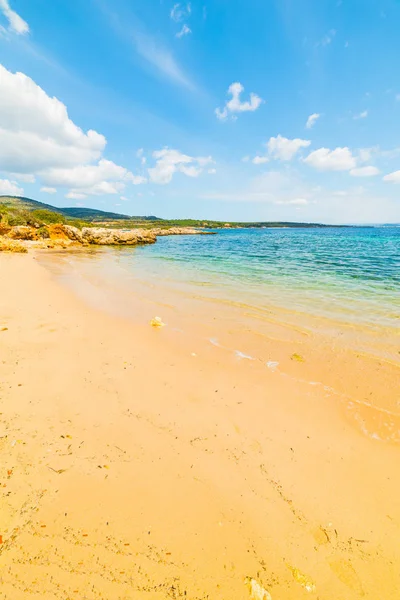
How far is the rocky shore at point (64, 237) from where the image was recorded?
3355cm

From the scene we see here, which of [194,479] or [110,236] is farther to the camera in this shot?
[110,236]

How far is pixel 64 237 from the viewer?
42156 mm

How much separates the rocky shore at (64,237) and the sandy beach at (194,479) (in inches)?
1084

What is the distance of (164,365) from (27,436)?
2.79 meters

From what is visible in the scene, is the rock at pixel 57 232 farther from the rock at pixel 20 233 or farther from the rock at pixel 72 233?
the rock at pixel 20 233

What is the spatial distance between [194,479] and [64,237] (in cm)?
4589

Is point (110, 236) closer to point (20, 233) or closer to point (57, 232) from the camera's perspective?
A: point (57, 232)

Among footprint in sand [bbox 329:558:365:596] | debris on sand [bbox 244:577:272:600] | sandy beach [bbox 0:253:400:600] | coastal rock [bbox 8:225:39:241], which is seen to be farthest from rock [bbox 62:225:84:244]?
footprint in sand [bbox 329:558:365:596]

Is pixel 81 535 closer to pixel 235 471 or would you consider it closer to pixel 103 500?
pixel 103 500

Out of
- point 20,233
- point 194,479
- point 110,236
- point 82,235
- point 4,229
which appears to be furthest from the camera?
point 110,236

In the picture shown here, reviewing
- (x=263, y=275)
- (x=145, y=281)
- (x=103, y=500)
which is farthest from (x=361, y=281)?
(x=103, y=500)

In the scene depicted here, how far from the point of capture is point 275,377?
5.63m

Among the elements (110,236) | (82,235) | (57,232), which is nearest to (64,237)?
(57,232)

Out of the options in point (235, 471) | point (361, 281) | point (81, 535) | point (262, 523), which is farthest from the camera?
point (361, 281)
